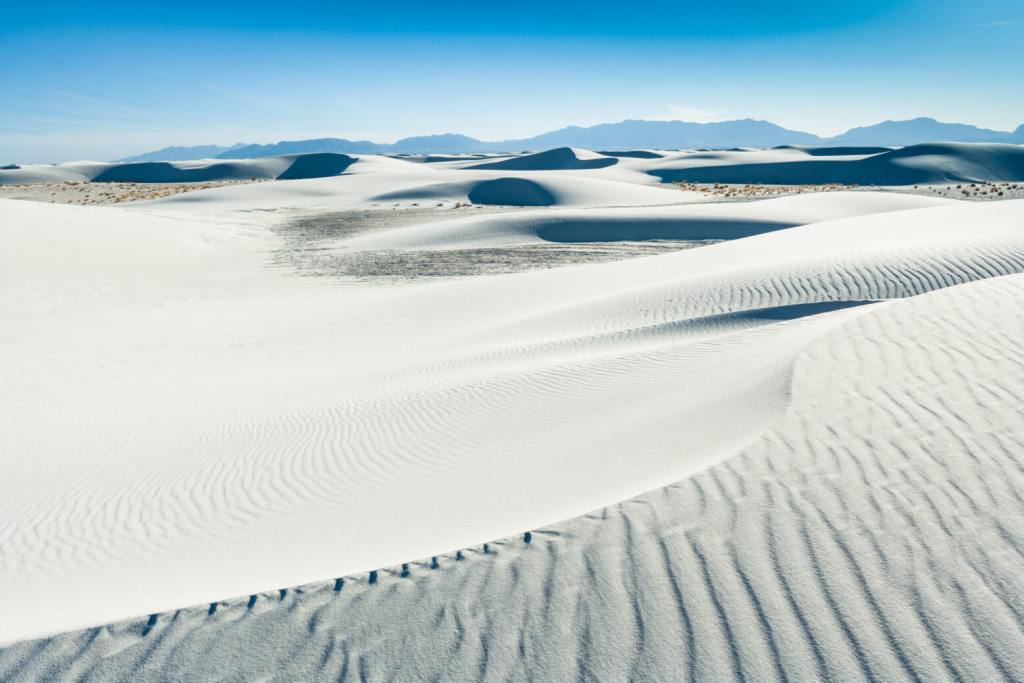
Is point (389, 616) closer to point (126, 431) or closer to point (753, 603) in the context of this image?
point (753, 603)

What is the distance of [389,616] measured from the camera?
2.97 meters

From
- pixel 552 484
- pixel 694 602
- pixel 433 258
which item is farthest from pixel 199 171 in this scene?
pixel 694 602

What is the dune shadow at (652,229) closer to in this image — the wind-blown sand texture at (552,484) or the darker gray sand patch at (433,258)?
the darker gray sand patch at (433,258)

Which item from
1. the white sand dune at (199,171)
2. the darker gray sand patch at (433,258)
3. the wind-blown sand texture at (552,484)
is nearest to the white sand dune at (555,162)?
the white sand dune at (199,171)

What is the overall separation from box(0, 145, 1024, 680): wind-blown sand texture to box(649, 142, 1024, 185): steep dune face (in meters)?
53.6

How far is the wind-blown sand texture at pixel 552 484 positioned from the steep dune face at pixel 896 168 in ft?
176

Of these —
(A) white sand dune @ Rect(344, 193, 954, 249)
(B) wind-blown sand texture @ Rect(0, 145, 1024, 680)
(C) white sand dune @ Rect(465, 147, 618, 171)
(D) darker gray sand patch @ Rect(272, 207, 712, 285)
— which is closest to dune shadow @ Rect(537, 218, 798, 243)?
(A) white sand dune @ Rect(344, 193, 954, 249)

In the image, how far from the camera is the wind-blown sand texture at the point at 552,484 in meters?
2.78

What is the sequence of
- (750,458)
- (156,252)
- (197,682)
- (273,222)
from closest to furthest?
(197,682), (750,458), (156,252), (273,222)

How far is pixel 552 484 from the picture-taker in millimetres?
4715

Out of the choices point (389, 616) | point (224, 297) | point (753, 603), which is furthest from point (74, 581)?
point (224, 297)

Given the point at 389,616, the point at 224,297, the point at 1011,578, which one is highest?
the point at 1011,578

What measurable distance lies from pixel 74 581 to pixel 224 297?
1278 cm

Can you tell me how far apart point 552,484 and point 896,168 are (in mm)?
67510
